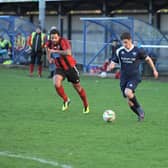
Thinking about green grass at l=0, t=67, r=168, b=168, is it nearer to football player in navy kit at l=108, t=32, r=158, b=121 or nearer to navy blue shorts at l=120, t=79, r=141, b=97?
football player in navy kit at l=108, t=32, r=158, b=121

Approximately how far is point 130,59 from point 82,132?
214 centimetres

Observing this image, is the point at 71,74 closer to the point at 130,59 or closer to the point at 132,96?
the point at 130,59

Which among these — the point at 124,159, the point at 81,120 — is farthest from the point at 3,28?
the point at 124,159

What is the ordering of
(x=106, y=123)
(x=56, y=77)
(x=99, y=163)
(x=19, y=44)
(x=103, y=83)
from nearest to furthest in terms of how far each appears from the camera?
1. (x=99, y=163)
2. (x=106, y=123)
3. (x=56, y=77)
4. (x=103, y=83)
5. (x=19, y=44)

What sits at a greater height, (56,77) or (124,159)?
(56,77)

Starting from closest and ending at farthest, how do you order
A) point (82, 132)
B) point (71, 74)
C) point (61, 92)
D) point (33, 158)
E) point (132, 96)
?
point (33, 158), point (82, 132), point (132, 96), point (71, 74), point (61, 92)

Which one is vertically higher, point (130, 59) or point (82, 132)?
point (130, 59)

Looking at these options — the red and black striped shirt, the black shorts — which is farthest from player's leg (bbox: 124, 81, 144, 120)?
the red and black striped shirt

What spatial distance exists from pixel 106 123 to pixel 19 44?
20.8 m

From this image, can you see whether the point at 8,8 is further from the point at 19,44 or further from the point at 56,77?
the point at 56,77

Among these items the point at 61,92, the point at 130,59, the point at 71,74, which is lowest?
the point at 61,92

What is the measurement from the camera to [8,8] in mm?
39188

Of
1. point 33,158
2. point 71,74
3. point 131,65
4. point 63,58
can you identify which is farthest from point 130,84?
point 33,158

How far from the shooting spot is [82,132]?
409 inches
